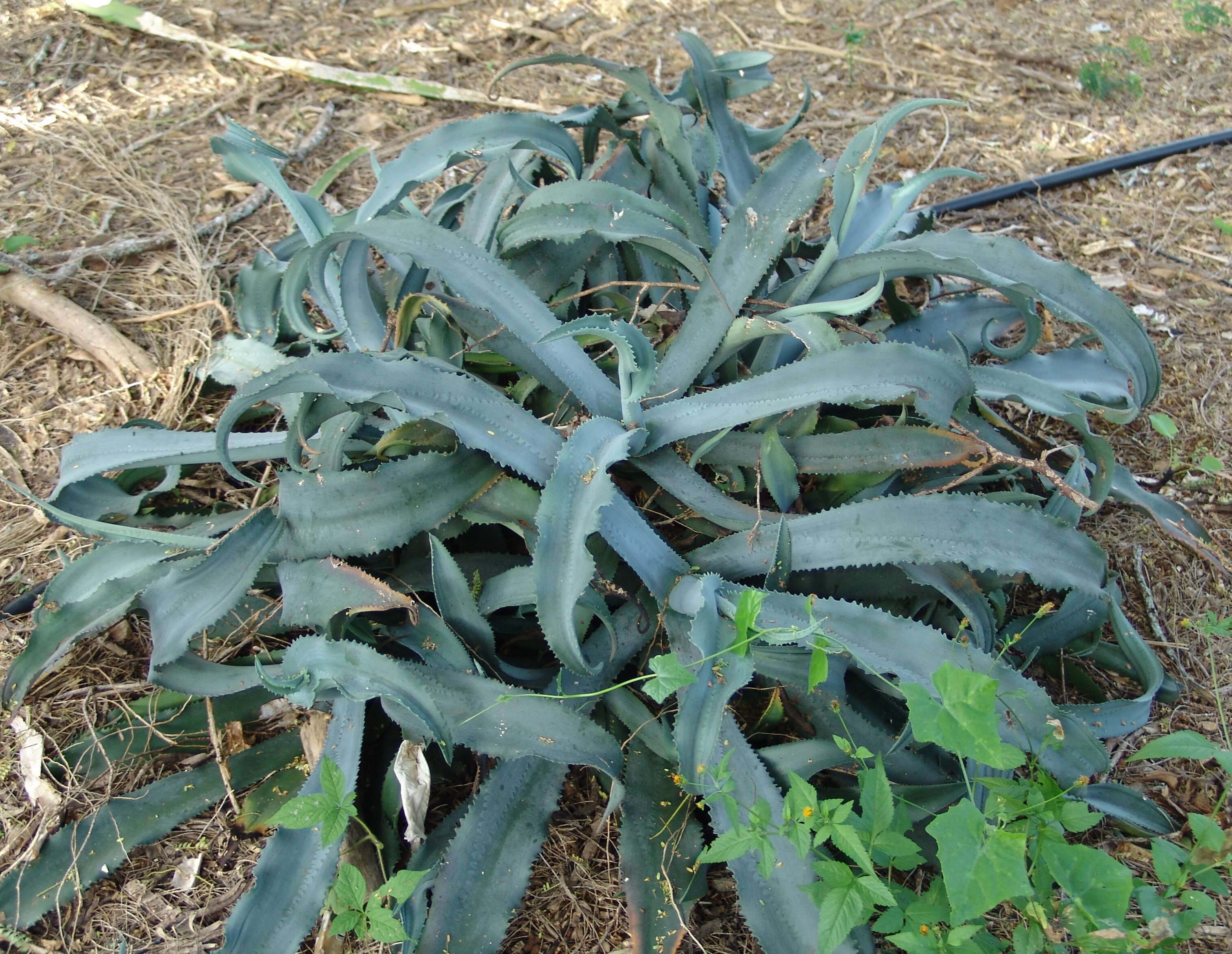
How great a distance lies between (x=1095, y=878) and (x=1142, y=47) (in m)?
2.96

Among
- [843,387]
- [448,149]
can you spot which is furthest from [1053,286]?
[448,149]

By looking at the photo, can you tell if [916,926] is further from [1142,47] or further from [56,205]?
[1142,47]

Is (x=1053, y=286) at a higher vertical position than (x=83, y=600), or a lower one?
higher

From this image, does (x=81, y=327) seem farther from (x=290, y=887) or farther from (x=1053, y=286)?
(x=1053, y=286)

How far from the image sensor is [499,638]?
1587mm

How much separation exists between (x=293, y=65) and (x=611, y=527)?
2223 millimetres

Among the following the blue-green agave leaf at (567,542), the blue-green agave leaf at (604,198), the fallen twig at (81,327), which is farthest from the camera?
the fallen twig at (81,327)

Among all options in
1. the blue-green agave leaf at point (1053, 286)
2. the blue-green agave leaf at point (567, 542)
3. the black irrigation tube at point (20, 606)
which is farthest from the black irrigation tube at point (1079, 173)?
the black irrigation tube at point (20, 606)

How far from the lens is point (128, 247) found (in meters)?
2.26

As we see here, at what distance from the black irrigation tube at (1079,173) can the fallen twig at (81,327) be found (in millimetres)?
2085

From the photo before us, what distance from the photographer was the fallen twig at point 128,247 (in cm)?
215

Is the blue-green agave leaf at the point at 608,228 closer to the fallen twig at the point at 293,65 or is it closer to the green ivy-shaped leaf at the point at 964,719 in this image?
the green ivy-shaped leaf at the point at 964,719

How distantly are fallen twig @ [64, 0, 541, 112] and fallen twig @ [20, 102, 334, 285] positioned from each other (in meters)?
0.35

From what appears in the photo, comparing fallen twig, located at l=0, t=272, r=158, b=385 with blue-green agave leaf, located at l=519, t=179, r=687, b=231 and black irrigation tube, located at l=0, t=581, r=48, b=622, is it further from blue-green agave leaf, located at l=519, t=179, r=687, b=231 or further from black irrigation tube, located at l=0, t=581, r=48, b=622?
blue-green agave leaf, located at l=519, t=179, r=687, b=231
